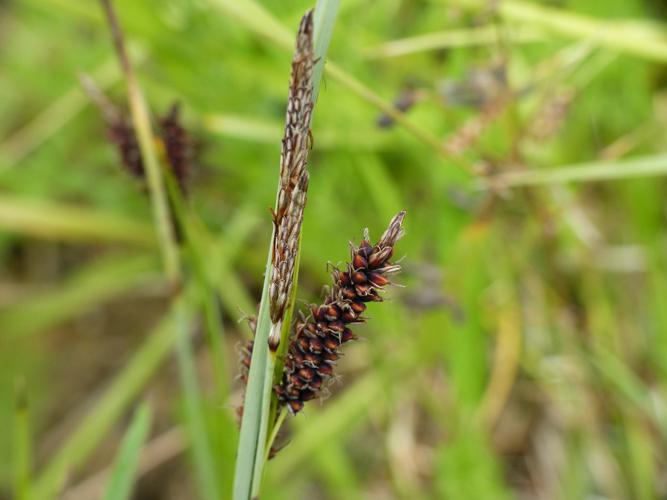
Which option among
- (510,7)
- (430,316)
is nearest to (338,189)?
(430,316)

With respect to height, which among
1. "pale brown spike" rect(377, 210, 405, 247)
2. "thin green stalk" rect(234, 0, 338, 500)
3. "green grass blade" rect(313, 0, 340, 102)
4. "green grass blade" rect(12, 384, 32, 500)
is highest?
"green grass blade" rect(313, 0, 340, 102)

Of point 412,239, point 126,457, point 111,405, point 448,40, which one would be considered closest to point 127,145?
point 126,457

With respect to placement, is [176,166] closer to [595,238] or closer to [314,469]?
[314,469]

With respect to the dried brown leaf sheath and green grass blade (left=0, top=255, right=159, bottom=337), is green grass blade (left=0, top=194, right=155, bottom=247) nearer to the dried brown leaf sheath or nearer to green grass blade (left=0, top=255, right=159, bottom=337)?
green grass blade (left=0, top=255, right=159, bottom=337)

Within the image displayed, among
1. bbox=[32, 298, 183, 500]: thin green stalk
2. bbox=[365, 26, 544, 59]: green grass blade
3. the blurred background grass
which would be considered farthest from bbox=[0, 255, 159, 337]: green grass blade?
bbox=[365, 26, 544, 59]: green grass blade

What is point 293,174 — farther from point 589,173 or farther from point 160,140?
point 589,173
